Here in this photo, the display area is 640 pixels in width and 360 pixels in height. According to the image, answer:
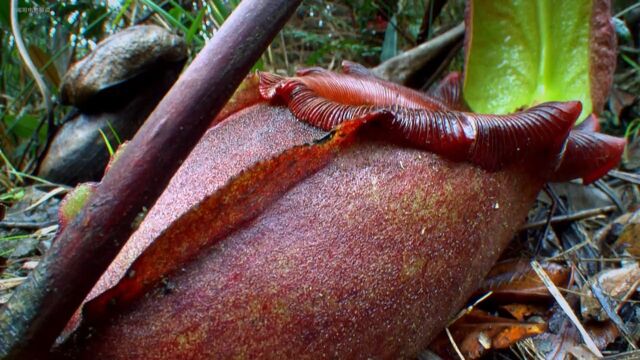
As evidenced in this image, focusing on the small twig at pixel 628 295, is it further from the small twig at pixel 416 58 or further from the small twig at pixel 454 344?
the small twig at pixel 416 58

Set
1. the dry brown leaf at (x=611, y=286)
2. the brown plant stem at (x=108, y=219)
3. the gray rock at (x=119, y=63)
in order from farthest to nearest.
A: the gray rock at (x=119, y=63)
the dry brown leaf at (x=611, y=286)
the brown plant stem at (x=108, y=219)

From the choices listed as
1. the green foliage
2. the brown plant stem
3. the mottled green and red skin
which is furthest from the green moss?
the green foliage

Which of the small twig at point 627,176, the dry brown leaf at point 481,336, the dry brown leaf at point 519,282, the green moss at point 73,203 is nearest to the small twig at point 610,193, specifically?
the small twig at point 627,176

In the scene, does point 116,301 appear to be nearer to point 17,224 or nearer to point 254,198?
point 254,198

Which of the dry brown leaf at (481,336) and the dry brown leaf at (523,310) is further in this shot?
the dry brown leaf at (523,310)

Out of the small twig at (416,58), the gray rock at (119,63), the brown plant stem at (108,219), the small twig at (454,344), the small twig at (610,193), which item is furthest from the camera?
the small twig at (416,58)

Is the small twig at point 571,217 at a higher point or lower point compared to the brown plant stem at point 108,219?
lower
